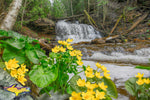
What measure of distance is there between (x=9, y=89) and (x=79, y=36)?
10.7 m

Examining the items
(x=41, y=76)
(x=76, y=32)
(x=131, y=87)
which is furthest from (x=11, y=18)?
(x=76, y=32)

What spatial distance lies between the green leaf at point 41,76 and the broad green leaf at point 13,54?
305mm

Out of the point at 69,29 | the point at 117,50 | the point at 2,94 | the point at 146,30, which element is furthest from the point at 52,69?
the point at 69,29

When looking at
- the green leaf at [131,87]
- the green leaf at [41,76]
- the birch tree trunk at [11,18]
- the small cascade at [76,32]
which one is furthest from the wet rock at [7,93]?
the small cascade at [76,32]

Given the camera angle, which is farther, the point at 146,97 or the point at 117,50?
the point at 117,50

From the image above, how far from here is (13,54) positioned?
43.3 inches

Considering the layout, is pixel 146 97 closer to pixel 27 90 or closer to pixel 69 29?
pixel 27 90

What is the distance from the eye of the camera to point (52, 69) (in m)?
0.91

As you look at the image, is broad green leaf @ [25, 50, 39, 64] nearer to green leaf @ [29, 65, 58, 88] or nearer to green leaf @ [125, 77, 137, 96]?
green leaf @ [29, 65, 58, 88]

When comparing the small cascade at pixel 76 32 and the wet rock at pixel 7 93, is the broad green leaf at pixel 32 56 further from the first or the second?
the small cascade at pixel 76 32

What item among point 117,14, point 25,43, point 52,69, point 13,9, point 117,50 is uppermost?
point 117,14

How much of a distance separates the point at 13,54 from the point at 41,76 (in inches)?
18.8

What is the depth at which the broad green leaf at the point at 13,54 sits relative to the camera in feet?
3.50

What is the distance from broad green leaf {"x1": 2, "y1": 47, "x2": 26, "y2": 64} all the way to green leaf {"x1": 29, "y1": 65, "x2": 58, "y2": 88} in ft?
1.00
